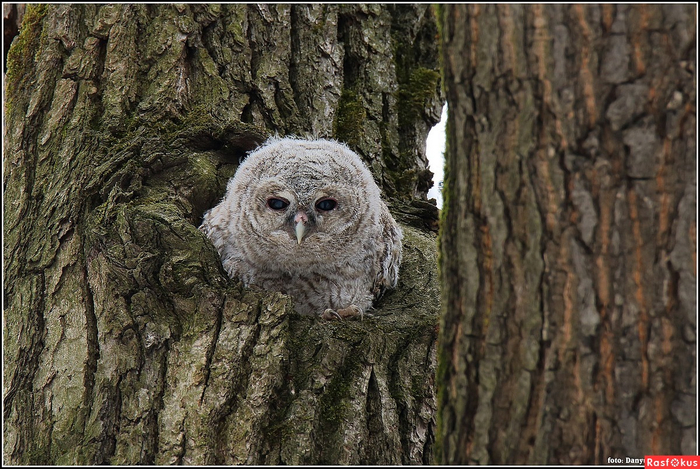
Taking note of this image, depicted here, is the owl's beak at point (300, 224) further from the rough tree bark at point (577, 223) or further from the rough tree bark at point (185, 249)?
the rough tree bark at point (577, 223)

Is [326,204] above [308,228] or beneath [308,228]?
above

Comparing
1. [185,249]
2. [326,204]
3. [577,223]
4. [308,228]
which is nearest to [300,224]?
[308,228]

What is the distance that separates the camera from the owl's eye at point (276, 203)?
3465 mm

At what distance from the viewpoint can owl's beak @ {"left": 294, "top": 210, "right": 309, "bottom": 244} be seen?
334 centimetres

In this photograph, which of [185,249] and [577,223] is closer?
[577,223]

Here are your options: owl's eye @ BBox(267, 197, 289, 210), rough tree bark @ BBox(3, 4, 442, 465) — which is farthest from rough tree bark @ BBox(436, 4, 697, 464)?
owl's eye @ BBox(267, 197, 289, 210)

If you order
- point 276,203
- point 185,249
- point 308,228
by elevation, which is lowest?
point 185,249

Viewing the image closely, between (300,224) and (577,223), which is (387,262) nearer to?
(300,224)

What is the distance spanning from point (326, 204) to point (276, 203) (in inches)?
11.5

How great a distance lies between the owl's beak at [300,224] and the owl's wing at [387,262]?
533 millimetres

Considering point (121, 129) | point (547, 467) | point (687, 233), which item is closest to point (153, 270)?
point (121, 129)

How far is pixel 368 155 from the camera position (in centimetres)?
402

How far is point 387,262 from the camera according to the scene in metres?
3.63

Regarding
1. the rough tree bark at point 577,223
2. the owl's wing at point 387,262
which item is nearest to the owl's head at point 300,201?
the owl's wing at point 387,262
